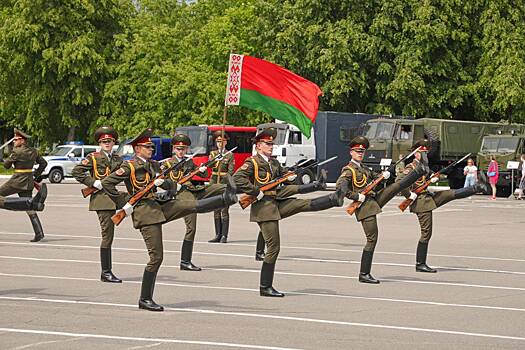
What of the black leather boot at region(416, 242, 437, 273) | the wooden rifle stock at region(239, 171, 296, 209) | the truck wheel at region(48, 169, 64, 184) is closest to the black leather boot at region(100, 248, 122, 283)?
the wooden rifle stock at region(239, 171, 296, 209)

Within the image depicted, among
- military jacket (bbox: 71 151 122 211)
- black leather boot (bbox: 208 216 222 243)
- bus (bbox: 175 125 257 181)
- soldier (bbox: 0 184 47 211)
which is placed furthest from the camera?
bus (bbox: 175 125 257 181)

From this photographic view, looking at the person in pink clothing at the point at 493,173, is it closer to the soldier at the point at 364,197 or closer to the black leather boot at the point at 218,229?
the black leather boot at the point at 218,229

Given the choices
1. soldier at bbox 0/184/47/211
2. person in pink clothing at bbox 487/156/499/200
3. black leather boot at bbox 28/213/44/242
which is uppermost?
soldier at bbox 0/184/47/211

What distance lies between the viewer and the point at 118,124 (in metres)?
64.8

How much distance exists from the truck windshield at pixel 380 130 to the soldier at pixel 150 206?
35006 millimetres

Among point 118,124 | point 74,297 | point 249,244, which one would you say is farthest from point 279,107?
point 118,124

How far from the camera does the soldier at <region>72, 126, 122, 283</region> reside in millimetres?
14281

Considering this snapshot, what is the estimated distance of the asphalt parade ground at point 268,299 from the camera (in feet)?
32.3

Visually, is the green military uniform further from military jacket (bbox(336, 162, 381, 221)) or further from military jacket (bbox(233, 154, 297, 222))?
military jacket (bbox(233, 154, 297, 222))

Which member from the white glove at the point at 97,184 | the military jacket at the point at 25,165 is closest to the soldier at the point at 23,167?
the military jacket at the point at 25,165

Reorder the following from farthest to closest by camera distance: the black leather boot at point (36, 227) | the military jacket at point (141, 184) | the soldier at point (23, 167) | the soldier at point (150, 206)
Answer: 1. the black leather boot at point (36, 227)
2. the soldier at point (23, 167)
3. the military jacket at point (141, 184)
4. the soldier at point (150, 206)

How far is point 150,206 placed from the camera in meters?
11.6

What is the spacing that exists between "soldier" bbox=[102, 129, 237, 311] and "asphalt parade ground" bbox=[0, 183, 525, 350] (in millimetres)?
421

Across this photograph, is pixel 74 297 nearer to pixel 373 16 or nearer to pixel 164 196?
pixel 164 196
